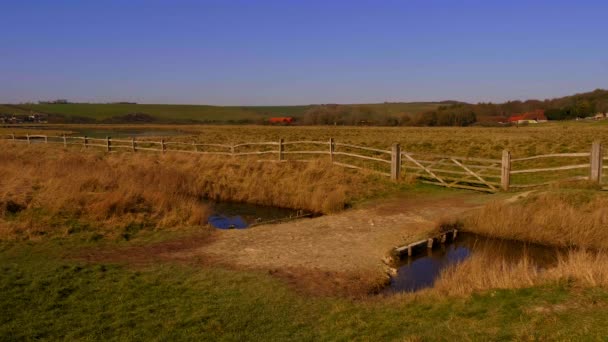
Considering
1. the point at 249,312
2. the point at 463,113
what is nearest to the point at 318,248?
the point at 249,312

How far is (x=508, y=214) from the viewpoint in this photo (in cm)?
1223

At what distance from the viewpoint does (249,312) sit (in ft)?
22.8

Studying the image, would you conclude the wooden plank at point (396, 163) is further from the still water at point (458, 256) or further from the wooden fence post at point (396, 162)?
the still water at point (458, 256)

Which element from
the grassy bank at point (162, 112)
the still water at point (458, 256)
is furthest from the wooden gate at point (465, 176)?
the grassy bank at point (162, 112)

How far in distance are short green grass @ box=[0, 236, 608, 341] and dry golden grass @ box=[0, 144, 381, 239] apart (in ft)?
14.0

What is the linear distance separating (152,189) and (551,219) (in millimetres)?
11399

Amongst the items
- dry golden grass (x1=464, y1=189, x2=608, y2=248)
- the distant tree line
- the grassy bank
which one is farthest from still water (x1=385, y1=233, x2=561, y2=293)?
the grassy bank

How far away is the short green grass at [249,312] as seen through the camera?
19.0ft

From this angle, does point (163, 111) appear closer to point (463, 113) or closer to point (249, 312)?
point (463, 113)

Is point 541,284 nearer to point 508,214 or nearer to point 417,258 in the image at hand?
point 417,258

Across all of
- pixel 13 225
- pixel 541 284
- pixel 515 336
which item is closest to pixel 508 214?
pixel 541 284

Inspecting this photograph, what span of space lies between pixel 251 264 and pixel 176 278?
1587 millimetres

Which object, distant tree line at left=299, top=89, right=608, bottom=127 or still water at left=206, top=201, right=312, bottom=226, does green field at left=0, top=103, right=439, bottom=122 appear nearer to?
distant tree line at left=299, top=89, right=608, bottom=127

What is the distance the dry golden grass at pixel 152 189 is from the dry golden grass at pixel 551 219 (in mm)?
4989
